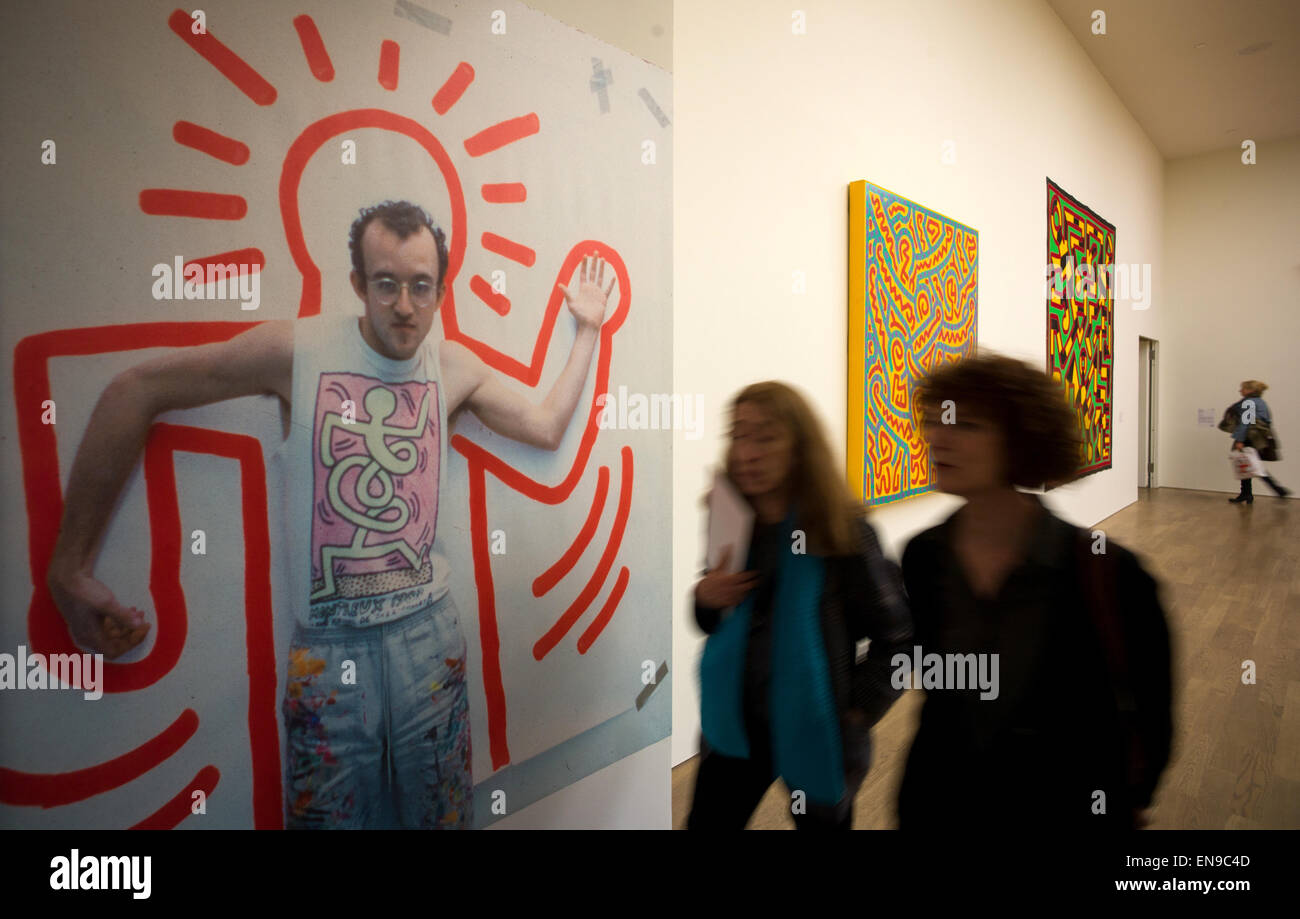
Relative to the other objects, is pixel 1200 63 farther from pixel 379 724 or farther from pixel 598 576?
pixel 379 724

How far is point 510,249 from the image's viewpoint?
196 centimetres

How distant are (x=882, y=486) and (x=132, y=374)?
3353mm

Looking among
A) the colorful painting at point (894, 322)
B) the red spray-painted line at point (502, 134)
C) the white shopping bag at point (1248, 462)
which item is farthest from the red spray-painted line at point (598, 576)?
the white shopping bag at point (1248, 462)

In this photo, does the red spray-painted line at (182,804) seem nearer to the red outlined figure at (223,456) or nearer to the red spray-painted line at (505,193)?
the red outlined figure at (223,456)

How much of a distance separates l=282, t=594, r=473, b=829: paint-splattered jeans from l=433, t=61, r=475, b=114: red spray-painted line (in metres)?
1.26

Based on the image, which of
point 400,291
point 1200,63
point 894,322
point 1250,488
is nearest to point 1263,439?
point 1250,488

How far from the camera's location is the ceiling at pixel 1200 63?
6645 mm

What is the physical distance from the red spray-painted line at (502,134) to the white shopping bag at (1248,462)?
442 inches

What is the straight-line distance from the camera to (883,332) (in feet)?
12.5

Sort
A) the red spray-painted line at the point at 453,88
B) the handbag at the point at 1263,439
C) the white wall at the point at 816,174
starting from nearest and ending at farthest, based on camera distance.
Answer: the red spray-painted line at the point at 453,88
the white wall at the point at 816,174
the handbag at the point at 1263,439

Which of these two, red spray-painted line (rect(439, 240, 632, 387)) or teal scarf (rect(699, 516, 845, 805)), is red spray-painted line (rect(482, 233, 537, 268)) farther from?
teal scarf (rect(699, 516, 845, 805))

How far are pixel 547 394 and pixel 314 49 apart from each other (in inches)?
38.8

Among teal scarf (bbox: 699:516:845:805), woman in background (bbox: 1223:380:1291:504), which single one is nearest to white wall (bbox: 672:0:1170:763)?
teal scarf (bbox: 699:516:845:805)

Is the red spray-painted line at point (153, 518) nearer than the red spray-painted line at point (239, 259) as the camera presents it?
Yes
